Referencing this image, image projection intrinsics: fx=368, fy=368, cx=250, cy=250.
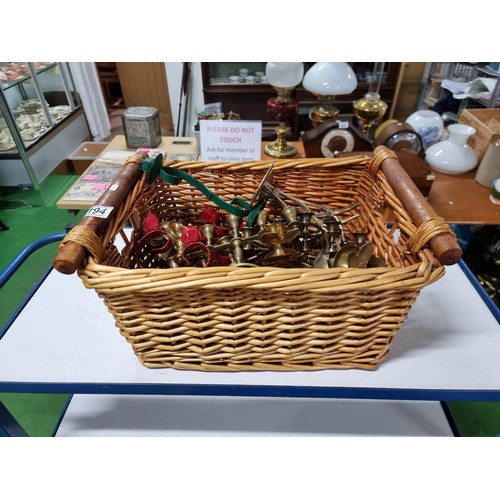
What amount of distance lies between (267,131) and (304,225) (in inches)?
73.1

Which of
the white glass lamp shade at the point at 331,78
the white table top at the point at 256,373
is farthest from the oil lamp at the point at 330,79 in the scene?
the white table top at the point at 256,373

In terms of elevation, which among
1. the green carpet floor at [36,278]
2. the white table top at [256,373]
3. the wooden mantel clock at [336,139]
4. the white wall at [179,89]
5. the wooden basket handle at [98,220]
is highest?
the wooden basket handle at [98,220]

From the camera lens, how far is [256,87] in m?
2.29

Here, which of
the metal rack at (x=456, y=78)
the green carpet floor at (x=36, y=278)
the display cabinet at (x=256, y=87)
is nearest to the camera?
the green carpet floor at (x=36, y=278)

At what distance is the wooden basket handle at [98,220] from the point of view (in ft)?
1.38

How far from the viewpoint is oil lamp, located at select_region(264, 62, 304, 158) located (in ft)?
4.01

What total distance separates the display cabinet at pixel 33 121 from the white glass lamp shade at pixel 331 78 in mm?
1333

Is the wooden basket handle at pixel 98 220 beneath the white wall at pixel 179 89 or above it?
above

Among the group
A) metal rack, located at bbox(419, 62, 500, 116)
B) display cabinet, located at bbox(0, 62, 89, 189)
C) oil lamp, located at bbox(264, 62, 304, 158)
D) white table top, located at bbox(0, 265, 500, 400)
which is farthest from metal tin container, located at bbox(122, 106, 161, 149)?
metal rack, located at bbox(419, 62, 500, 116)

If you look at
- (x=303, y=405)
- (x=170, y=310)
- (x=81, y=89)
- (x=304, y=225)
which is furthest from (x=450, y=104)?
(x=81, y=89)

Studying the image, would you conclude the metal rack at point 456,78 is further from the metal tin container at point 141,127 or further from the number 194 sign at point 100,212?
the number 194 sign at point 100,212

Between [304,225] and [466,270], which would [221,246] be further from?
[466,270]

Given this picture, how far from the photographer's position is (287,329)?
486 millimetres

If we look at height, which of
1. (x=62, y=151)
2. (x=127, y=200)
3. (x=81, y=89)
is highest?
(x=127, y=200)
